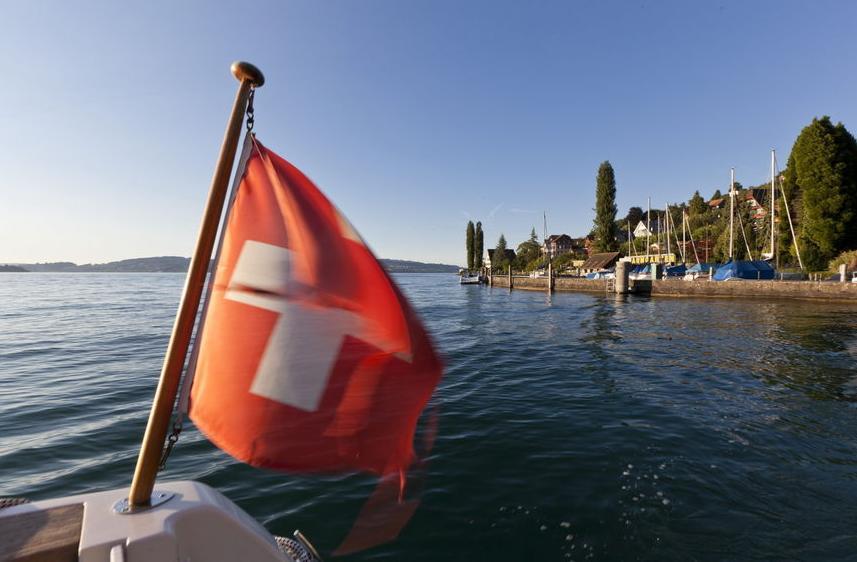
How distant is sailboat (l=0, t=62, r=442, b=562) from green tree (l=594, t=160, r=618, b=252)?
84866 mm

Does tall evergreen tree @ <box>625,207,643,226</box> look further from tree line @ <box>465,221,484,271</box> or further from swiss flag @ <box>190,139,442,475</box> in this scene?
swiss flag @ <box>190,139,442,475</box>

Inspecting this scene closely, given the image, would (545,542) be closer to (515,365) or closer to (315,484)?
(315,484)

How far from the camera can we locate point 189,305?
2.09 metres

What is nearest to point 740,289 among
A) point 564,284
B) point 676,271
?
point 676,271

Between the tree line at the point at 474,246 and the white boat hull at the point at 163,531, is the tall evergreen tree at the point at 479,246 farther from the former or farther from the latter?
the white boat hull at the point at 163,531

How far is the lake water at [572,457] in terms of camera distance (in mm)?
4203

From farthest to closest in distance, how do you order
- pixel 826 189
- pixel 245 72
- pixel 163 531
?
pixel 826 189 → pixel 245 72 → pixel 163 531

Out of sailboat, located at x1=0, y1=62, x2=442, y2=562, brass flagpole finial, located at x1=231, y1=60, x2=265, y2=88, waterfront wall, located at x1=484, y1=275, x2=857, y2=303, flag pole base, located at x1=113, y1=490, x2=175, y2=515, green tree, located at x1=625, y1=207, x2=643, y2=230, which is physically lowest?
waterfront wall, located at x1=484, y1=275, x2=857, y2=303

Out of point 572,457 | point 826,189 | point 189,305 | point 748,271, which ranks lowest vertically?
point 572,457

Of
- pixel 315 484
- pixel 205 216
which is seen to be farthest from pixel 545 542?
pixel 205 216

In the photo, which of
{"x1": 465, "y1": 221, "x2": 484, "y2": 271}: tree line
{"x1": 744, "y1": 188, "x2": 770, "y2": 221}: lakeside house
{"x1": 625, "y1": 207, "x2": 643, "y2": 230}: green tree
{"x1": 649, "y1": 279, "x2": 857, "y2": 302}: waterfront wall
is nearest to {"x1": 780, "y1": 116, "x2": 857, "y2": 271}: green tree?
{"x1": 649, "y1": 279, "x2": 857, "y2": 302}: waterfront wall

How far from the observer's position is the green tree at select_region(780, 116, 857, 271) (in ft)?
125

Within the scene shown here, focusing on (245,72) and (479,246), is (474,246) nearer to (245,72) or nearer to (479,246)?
(479,246)

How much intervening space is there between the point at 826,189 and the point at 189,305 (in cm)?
5353
